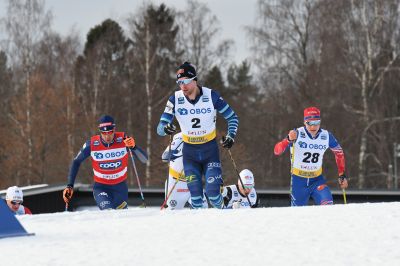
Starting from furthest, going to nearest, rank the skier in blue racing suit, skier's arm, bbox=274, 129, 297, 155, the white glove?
the white glove → skier's arm, bbox=274, 129, 297, 155 → the skier in blue racing suit

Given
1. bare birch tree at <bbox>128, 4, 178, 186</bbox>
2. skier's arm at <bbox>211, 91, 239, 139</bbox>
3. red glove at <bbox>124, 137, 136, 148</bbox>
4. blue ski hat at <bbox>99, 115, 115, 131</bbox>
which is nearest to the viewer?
skier's arm at <bbox>211, 91, 239, 139</bbox>

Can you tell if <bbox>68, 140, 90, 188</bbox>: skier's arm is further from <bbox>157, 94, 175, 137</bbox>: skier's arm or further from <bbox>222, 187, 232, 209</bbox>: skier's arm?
<bbox>222, 187, 232, 209</bbox>: skier's arm

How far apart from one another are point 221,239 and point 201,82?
31.3m

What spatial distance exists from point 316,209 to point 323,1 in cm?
2623

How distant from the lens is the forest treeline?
96.7 ft

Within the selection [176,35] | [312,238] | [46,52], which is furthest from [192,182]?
[46,52]

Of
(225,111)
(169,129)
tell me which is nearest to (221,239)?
(169,129)

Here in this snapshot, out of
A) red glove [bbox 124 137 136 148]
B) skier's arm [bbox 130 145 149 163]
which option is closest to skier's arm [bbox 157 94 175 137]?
red glove [bbox 124 137 136 148]

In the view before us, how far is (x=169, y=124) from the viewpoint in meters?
7.97

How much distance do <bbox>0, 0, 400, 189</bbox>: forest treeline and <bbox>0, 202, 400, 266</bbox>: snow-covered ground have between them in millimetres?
19529

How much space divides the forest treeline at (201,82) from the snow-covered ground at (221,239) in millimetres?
19529

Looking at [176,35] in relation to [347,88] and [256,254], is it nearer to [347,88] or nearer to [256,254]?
[347,88]

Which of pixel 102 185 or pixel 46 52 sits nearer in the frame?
pixel 102 185

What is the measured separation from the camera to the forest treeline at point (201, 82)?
1160 inches
